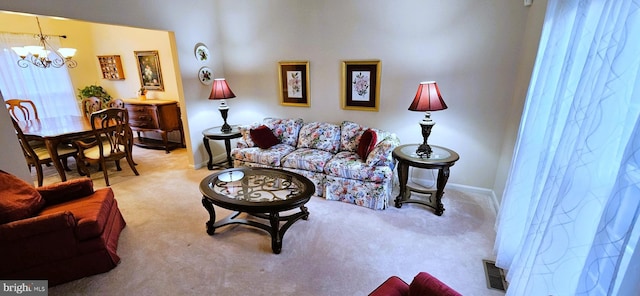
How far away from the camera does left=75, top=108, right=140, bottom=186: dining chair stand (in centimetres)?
365

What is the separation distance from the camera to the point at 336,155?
351 centimetres

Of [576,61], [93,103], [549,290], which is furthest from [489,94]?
[93,103]

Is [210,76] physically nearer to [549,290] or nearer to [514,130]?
[514,130]

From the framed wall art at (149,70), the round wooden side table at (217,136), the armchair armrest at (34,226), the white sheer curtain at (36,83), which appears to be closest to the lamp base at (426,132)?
the round wooden side table at (217,136)

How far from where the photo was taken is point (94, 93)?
585 cm

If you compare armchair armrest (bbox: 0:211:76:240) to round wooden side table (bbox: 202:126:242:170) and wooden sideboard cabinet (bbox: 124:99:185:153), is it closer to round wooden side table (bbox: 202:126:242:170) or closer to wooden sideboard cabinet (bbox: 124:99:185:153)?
round wooden side table (bbox: 202:126:242:170)

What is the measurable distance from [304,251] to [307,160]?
1.24 meters

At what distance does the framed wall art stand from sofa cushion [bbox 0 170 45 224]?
365 centimetres

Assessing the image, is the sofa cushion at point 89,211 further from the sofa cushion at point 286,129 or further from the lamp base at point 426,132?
the lamp base at point 426,132

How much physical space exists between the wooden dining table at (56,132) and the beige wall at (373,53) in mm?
1328

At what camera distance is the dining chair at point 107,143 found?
365cm

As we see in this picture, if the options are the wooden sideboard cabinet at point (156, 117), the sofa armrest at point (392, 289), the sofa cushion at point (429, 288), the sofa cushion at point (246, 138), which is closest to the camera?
the sofa cushion at point (429, 288)

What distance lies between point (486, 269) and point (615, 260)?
1378 millimetres

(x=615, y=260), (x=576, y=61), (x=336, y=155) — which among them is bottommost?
(x=336, y=155)
